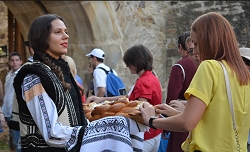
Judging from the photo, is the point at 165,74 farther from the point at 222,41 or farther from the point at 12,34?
the point at 222,41

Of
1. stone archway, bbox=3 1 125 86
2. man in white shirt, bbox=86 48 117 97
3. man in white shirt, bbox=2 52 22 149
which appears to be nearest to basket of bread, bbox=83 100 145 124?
man in white shirt, bbox=86 48 117 97

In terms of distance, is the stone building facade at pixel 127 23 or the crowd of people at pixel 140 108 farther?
the stone building facade at pixel 127 23

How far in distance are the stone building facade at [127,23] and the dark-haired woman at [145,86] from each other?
3358 mm

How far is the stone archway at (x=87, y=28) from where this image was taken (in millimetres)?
7711

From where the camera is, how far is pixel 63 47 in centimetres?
287

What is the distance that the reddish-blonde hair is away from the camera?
2455mm

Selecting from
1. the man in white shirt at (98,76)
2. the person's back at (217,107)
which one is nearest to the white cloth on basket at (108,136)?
the person's back at (217,107)

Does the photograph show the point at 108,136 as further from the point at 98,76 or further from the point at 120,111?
the point at 98,76

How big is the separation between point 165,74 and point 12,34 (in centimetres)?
362

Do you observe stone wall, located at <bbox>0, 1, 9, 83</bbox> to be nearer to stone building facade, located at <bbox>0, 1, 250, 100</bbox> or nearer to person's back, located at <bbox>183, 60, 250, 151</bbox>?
stone building facade, located at <bbox>0, 1, 250, 100</bbox>

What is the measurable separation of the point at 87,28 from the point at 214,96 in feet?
18.3

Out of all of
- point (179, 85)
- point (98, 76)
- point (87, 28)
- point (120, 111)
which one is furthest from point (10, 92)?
point (120, 111)

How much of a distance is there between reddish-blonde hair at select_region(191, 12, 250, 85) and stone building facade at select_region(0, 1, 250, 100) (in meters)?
5.27

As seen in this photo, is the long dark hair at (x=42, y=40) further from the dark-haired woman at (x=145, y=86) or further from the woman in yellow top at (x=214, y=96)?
the dark-haired woman at (x=145, y=86)
